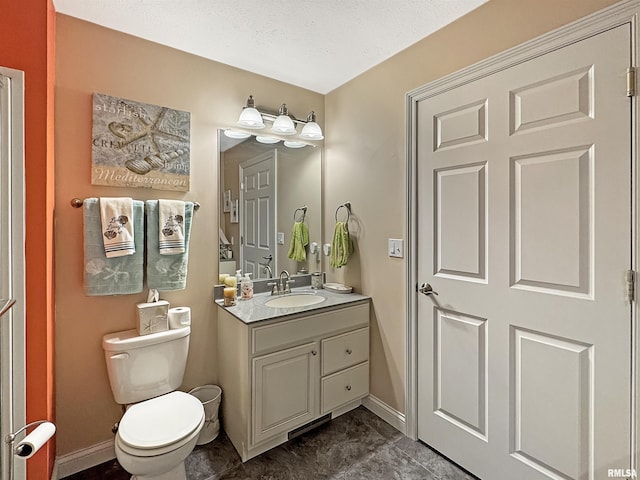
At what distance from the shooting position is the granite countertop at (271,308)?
177 cm

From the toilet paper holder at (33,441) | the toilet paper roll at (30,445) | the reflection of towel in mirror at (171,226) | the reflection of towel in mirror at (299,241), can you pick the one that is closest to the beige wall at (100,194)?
the reflection of towel in mirror at (171,226)

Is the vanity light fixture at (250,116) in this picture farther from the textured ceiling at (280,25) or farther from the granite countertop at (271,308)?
the granite countertop at (271,308)

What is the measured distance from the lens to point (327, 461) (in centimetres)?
176

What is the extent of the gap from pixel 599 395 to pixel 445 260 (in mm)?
830

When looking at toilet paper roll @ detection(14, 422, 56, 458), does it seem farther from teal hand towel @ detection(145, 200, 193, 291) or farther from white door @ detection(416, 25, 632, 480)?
white door @ detection(416, 25, 632, 480)

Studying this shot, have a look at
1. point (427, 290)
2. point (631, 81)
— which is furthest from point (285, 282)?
point (631, 81)

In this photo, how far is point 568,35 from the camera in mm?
1277

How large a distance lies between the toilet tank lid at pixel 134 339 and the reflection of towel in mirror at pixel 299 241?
97 centimetres

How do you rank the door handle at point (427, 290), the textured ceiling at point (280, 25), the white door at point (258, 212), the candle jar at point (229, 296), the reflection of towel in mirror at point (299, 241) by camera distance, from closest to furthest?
the textured ceiling at point (280, 25) → the door handle at point (427, 290) → the candle jar at point (229, 296) → the white door at point (258, 212) → the reflection of towel in mirror at point (299, 241)

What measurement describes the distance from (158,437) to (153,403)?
274mm

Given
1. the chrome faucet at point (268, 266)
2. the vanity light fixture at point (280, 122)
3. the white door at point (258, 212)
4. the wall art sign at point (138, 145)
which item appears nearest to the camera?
the wall art sign at point (138, 145)

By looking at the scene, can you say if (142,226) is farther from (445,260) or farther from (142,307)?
(445,260)

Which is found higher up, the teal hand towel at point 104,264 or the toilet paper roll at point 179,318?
the teal hand towel at point 104,264

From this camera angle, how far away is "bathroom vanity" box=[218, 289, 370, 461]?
1.72 metres
